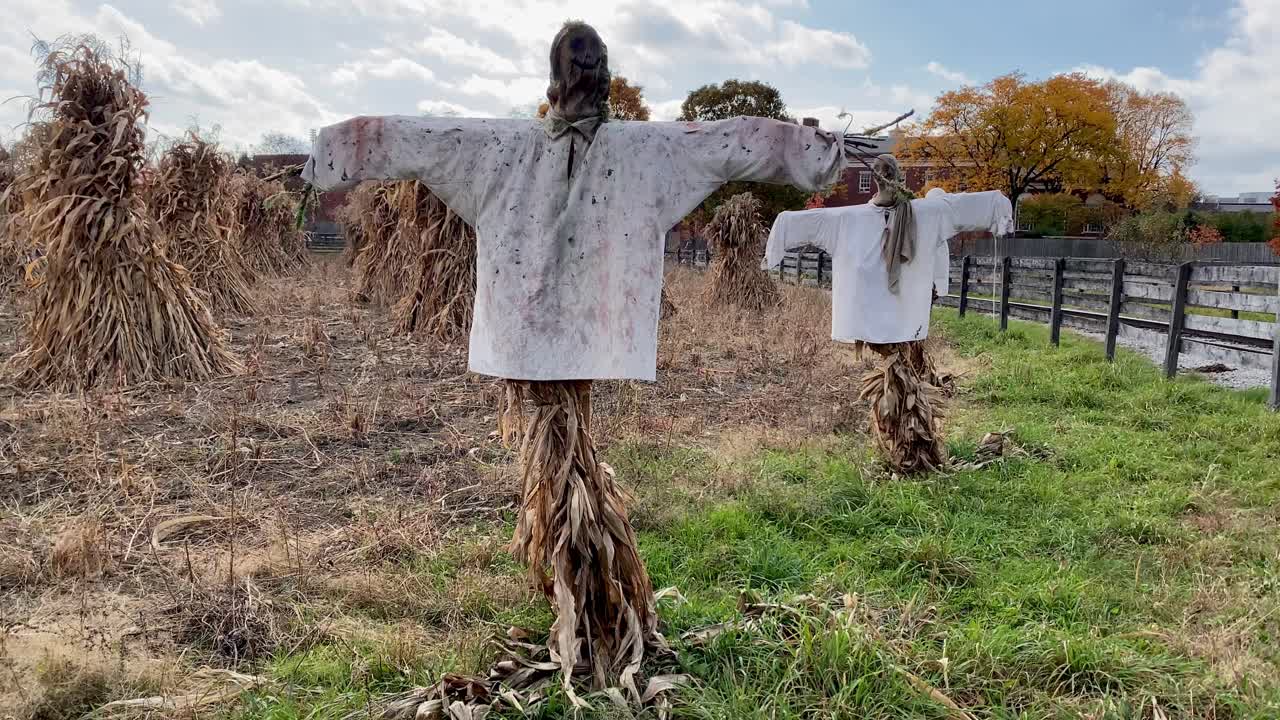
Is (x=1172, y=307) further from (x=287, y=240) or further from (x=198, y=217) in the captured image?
(x=287, y=240)

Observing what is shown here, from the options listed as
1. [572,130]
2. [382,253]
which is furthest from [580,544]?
[382,253]

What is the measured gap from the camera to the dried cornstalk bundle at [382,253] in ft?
38.6

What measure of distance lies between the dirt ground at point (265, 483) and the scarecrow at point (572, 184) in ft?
4.28

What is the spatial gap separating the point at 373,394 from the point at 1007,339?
8469 mm

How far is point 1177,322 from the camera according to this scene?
8.15m

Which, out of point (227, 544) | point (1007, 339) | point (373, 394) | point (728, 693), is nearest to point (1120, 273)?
point (1007, 339)

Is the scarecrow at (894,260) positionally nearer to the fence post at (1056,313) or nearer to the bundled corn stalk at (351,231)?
the fence post at (1056,313)

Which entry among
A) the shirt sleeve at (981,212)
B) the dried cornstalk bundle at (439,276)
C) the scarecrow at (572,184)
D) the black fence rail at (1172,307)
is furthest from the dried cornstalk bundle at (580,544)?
the dried cornstalk bundle at (439,276)

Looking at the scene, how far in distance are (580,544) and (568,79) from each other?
1447mm

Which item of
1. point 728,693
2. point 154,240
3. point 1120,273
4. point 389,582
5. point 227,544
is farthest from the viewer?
point 1120,273

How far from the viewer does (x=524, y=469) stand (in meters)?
2.81

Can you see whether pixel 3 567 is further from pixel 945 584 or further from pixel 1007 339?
pixel 1007 339

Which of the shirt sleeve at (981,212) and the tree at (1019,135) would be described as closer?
the shirt sleeve at (981,212)

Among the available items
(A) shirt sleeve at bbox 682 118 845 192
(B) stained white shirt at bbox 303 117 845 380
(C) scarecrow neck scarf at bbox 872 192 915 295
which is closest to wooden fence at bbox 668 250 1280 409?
(C) scarecrow neck scarf at bbox 872 192 915 295
